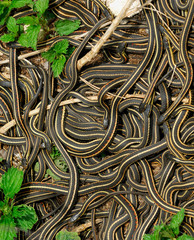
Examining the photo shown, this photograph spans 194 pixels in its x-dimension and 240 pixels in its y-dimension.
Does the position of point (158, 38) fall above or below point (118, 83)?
above

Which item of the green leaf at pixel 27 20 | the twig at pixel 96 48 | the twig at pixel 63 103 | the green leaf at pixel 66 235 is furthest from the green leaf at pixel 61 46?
the green leaf at pixel 66 235

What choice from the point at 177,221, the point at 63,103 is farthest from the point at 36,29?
the point at 177,221

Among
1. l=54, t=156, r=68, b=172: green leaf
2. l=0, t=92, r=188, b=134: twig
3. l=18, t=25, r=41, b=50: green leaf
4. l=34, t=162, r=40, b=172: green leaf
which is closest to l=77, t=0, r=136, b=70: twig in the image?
l=0, t=92, r=188, b=134: twig

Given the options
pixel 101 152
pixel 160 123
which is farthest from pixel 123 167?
pixel 160 123

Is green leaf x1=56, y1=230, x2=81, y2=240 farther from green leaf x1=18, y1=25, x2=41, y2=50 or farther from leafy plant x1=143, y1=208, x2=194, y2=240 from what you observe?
green leaf x1=18, y1=25, x2=41, y2=50

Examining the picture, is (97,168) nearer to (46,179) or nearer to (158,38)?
(46,179)

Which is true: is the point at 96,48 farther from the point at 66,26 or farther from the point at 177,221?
the point at 177,221
